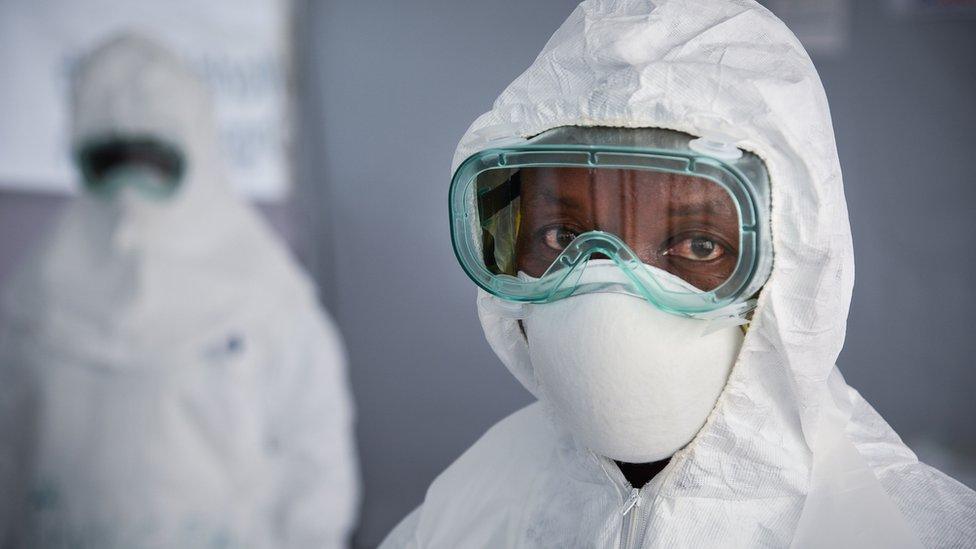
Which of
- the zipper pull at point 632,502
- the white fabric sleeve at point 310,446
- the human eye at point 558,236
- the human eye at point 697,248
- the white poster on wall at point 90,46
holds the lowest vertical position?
the white fabric sleeve at point 310,446

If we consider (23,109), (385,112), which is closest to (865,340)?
(385,112)

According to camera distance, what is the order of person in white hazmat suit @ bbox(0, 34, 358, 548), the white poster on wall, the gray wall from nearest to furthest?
person in white hazmat suit @ bbox(0, 34, 358, 548) < the gray wall < the white poster on wall

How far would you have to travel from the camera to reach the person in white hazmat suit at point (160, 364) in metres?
2.06

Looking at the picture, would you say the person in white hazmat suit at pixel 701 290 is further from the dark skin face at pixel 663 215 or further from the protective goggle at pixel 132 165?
the protective goggle at pixel 132 165

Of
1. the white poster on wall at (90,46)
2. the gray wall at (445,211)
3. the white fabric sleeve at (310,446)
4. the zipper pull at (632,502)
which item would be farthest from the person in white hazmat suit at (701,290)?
the white poster on wall at (90,46)

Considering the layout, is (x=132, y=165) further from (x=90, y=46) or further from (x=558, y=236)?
(x=558, y=236)

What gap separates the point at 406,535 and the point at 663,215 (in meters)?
0.52

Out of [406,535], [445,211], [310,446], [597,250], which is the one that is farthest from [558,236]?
[445,211]

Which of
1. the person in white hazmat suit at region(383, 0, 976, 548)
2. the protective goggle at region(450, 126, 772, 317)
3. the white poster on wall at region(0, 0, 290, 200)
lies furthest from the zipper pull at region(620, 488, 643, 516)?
the white poster on wall at region(0, 0, 290, 200)

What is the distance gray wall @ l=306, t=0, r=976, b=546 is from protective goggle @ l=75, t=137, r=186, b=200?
871 mm

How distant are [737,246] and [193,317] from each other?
1703 millimetres

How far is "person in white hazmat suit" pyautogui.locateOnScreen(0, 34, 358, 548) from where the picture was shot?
6.75 feet

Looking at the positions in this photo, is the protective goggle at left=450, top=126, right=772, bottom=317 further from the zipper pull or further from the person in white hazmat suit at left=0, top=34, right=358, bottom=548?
the person in white hazmat suit at left=0, top=34, right=358, bottom=548

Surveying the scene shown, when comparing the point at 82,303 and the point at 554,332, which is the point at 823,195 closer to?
the point at 554,332
